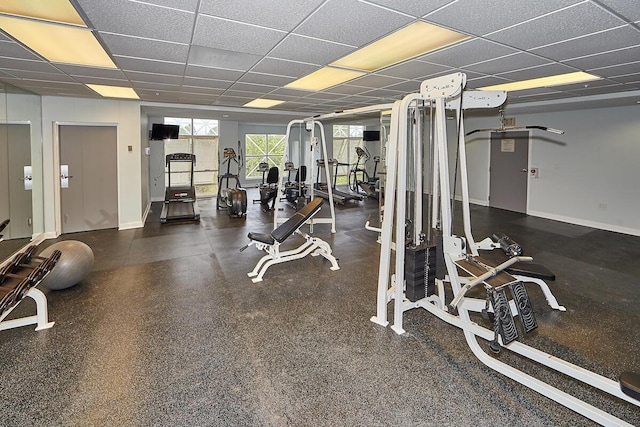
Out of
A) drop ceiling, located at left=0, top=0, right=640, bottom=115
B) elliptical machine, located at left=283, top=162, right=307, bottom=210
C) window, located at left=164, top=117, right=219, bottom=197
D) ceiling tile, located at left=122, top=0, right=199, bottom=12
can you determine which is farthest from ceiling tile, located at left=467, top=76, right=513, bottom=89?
window, located at left=164, top=117, right=219, bottom=197

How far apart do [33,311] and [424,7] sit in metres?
3.89

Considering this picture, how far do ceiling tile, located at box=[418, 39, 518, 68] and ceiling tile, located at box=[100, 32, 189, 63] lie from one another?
2.24 meters

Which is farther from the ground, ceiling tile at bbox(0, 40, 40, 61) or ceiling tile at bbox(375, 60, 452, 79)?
ceiling tile at bbox(375, 60, 452, 79)

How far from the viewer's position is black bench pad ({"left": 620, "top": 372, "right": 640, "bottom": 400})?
60.6 inches

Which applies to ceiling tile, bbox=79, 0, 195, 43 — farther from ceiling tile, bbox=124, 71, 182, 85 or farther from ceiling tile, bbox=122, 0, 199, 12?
ceiling tile, bbox=124, 71, 182, 85

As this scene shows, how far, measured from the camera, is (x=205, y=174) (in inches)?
427

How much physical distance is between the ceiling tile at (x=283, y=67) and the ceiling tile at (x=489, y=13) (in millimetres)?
1590

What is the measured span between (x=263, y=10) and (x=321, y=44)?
819mm

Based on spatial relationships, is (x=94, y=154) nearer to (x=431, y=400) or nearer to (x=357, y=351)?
(x=357, y=351)

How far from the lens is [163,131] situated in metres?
8.50

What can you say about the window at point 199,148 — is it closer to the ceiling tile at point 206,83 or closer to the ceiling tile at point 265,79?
the ceiling tile at point 206,83

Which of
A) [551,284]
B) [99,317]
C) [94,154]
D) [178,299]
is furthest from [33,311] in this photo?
[551,284]

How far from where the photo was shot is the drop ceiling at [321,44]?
2.27 metres

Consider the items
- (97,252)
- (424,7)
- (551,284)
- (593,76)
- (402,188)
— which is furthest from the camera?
(97,252)
